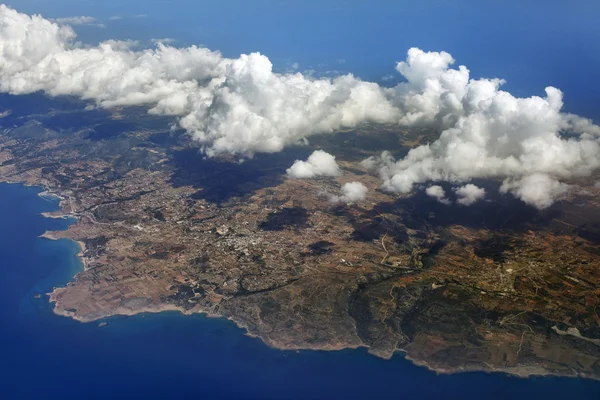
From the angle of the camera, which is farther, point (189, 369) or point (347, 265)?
point (347, 265)

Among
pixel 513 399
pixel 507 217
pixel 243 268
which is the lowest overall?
pixel 513 399

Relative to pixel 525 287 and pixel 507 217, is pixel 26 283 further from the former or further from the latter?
pixel 507 217

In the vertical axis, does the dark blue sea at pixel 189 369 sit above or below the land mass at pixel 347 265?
below

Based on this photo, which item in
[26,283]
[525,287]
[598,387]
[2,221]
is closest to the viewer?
[598,387]

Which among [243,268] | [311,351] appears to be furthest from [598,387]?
[243,268]

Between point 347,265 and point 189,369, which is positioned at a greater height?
point 347,265
